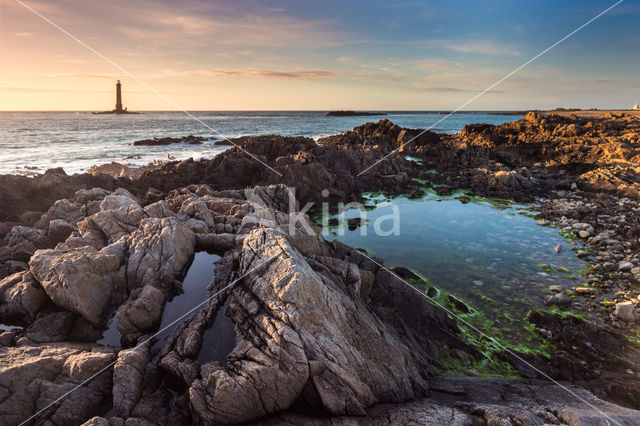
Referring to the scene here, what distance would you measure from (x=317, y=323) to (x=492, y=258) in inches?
586

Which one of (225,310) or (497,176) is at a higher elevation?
(497,176)

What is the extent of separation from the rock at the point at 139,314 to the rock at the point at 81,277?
2.87 ft

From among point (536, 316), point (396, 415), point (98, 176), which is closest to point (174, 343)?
point (396, 415)

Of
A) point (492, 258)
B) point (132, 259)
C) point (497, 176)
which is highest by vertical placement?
point (497, 176)

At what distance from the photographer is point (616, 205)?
2383 cm

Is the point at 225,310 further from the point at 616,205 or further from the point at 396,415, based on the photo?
the point at 616,205

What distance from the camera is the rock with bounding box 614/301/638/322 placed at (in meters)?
11.6

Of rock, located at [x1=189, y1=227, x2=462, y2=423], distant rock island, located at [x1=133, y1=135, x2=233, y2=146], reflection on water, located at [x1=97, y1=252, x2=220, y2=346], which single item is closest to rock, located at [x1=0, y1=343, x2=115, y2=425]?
reflection on water, located at [x1=97, y1=252, x2=220, y2=346]

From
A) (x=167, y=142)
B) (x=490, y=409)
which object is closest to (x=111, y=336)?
(x=490, y=409)

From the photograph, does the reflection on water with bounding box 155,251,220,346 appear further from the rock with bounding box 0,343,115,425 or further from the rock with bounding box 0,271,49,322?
the rock with bounding box 0,271,49,322

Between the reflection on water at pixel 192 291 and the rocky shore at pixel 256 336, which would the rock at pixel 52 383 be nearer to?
the rocky shore at pixel 256 336

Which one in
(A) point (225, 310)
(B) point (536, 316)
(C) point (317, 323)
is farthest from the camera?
(B) point (536, 316)

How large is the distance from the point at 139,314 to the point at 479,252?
18151 millimetres

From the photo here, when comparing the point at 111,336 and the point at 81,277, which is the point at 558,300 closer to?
the point at 111,336
